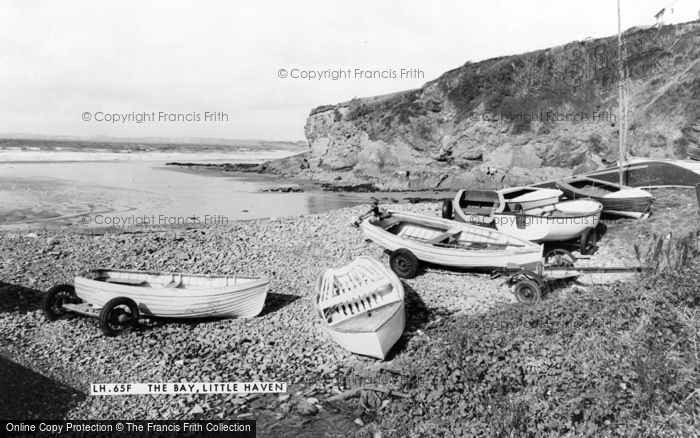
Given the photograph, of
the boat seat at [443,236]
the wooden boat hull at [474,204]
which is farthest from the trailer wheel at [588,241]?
the boat seat at [443,236]

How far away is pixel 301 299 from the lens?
12383mm

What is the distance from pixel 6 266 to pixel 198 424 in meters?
10.7

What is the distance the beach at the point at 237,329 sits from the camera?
7.81 metres

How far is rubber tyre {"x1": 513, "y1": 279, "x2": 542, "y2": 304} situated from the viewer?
10797 millimetres

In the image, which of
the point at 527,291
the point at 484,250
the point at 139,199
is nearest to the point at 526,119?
the point at 484,250

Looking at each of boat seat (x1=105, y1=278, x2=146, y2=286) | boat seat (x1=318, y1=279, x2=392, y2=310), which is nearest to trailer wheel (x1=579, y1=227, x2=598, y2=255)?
boat seat (x1=318, y1=279, x2=392, y2=310)

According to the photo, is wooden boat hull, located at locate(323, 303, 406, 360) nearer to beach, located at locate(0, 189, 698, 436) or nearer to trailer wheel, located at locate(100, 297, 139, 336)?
beach, located at locate(0, 189, 698, 436)

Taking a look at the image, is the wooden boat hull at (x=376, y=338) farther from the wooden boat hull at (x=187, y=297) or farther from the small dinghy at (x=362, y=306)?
the wooden boat hull at (x=187, y=297)

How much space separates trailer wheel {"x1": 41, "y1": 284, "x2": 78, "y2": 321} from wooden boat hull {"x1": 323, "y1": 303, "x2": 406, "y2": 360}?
22.7ft

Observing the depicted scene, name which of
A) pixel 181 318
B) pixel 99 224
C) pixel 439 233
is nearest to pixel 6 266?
pixel 181 318

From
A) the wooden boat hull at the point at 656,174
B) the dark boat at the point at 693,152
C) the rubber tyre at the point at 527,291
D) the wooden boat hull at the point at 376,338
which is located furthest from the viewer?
the dark boat at the point at 693,152

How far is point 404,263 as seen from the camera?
13445 mm

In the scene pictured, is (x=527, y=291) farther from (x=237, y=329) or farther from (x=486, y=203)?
(x=486, y=203)

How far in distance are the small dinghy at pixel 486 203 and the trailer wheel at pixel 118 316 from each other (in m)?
10.6
